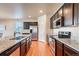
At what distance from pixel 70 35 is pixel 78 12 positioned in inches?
46.5

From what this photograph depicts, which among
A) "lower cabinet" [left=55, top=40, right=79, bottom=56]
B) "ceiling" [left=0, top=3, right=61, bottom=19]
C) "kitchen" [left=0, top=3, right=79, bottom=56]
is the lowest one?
"lower cabinet" [left=55, top=40, right=79, bottom=56]

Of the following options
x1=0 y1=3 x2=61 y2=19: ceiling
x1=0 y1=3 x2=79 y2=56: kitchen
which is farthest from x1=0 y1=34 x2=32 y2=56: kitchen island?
x1=0 y1=3 x2=61 y2=19: ceiling

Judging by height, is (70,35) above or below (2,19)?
below

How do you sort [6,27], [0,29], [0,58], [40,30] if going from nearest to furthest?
[0,58], [0,29], [6,27], [40,30]

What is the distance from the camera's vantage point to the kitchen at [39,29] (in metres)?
1.94

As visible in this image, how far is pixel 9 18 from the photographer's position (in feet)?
10.4

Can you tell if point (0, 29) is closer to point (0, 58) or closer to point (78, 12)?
point (78, 12)

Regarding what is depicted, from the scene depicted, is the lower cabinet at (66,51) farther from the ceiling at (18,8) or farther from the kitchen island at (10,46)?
the ceiling at (18,8)

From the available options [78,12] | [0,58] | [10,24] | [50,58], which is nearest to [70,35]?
[78,12]

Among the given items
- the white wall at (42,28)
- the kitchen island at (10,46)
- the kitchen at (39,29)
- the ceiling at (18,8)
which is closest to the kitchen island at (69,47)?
the kitchen at (39,29)

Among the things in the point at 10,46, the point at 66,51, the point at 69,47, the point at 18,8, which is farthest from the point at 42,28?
the point at 10,46

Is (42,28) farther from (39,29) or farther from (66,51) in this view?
(66,51)

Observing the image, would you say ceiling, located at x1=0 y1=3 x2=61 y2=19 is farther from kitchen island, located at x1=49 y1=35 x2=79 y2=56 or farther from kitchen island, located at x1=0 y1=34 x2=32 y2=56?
kitchen island, located at x1=49 y1=35 x2=79 y2=56

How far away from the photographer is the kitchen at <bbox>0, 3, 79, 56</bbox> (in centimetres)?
194
